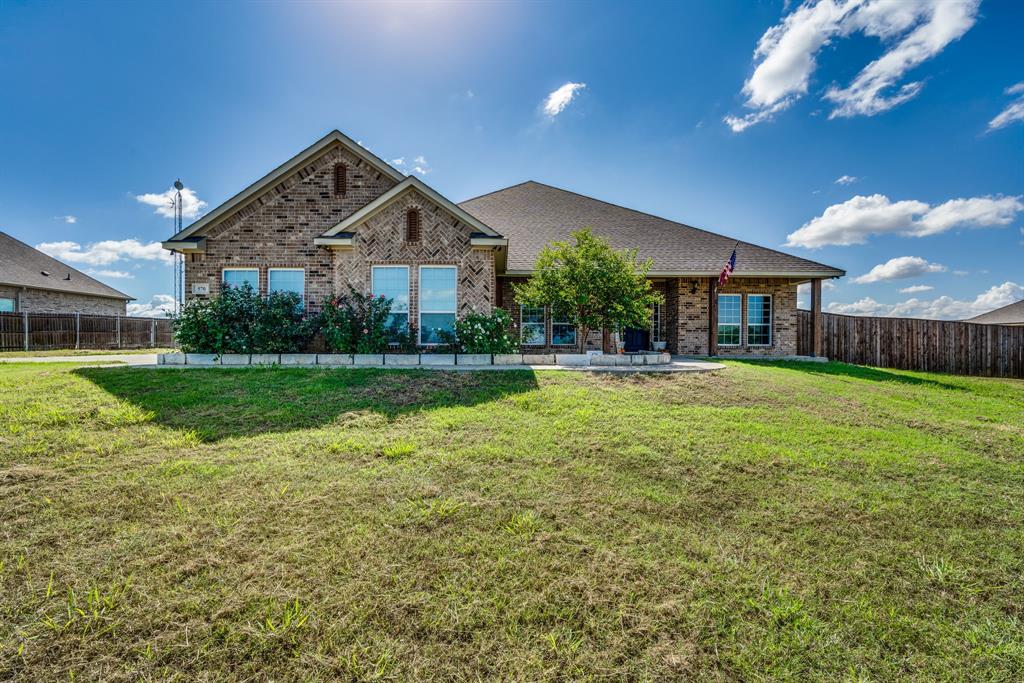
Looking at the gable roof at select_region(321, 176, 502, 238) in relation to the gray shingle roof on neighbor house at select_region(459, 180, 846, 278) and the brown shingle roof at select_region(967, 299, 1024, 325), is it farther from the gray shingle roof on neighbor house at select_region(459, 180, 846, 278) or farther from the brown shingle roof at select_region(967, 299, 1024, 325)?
the brown shingle roof at select_region(967, 299, 1024, 325)

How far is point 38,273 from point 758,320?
113 feet

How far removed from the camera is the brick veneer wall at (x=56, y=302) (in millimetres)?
20580

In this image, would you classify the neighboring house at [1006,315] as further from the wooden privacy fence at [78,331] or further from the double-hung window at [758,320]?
the wooden privacy fence at [78,331]

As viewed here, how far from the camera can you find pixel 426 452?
15.3 ft

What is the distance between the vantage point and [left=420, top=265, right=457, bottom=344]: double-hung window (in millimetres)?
11086

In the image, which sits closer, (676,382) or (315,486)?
(315,486)

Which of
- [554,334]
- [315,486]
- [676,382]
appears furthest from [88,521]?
[554,334]

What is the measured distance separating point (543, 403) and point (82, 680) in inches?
202

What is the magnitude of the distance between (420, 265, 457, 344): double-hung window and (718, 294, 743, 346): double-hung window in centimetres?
964

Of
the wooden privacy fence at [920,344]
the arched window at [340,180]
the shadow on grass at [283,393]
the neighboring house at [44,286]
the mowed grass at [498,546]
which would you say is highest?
the arched window at [340,180]

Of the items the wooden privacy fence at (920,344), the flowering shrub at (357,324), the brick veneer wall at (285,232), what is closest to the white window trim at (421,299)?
the flowering shrub at (357,324)

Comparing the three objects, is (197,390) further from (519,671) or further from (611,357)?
(611,357)

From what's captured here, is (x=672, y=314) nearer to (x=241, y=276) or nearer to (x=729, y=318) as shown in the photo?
(x=729, y=318)

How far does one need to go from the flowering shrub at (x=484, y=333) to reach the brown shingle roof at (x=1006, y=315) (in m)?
31.8
